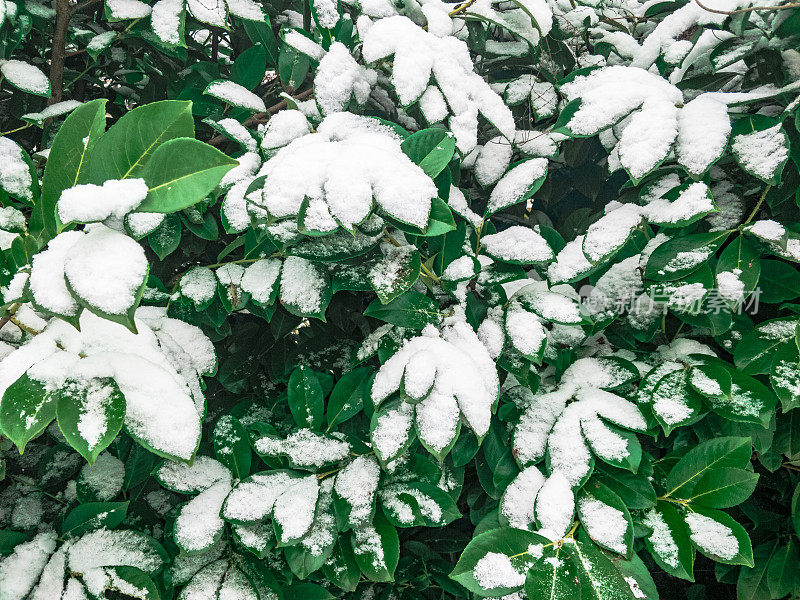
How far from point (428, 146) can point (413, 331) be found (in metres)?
0.26

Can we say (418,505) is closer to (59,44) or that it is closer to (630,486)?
(630,486)

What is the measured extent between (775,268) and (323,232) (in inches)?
26.1

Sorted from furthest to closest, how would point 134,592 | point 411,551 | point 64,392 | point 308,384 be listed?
point 411,551
point 308,384
point 134,592
point 64,392

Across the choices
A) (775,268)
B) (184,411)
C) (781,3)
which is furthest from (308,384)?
(781,3)

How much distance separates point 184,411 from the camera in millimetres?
518

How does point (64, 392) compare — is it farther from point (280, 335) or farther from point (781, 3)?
point (781, 3)

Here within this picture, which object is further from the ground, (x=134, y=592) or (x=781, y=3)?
(x=781, y=3)

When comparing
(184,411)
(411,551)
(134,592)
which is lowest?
(411,551)

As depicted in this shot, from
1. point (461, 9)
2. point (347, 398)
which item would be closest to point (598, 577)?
point (347, 398)

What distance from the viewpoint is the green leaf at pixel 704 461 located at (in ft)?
2.30

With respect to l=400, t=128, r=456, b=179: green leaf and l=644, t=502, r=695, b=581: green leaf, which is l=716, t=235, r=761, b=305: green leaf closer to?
l=644, t=502, r=695, b=581: green leaf

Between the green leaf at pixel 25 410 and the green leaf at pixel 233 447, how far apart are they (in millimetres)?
317

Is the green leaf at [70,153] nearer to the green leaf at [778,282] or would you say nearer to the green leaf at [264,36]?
the green leaf at [264,36]

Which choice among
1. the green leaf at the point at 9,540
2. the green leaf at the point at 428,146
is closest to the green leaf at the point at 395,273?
the green leaf at the point at 428,146
